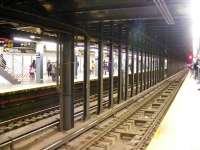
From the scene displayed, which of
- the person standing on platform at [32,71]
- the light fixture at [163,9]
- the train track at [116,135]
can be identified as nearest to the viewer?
the light fixture at [163,9]

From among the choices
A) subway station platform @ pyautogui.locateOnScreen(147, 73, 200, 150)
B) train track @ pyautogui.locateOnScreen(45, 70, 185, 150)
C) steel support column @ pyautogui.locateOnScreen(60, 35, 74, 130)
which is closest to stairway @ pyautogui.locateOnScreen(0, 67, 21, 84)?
train track @ pyautogui.locateOnScreen(45, 70, 185, 150)

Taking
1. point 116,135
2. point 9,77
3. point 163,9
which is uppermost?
point 163,9

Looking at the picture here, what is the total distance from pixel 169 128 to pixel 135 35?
7.32 m

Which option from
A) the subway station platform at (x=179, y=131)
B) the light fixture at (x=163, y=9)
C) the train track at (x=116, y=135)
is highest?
the light fixture at (x=163, y=9)

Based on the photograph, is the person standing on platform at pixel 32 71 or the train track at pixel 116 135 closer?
the train track at pixel 116 135

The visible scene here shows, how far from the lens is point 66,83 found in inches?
302

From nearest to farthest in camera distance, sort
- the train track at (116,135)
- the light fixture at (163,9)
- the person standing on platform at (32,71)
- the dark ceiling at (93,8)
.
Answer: the light fixture at (163,9)
the dark ceiling at (93,8)
the train track at (116,135)
the person standing on platform at (32,71)

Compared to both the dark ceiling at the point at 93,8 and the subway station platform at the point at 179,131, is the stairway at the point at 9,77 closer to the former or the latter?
the subway station platform at the point at 179,131

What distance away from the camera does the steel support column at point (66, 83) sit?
7.60 m

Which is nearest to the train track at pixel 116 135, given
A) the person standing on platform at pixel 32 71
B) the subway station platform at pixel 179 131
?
the subway station platform at pixel 179 131

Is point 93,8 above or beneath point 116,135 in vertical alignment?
above

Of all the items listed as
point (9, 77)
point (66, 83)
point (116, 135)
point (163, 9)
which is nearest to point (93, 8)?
point (163, 9)

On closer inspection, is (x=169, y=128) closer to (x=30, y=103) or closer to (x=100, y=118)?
(x=100, y=118)

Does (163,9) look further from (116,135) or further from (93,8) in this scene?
(116,135)
